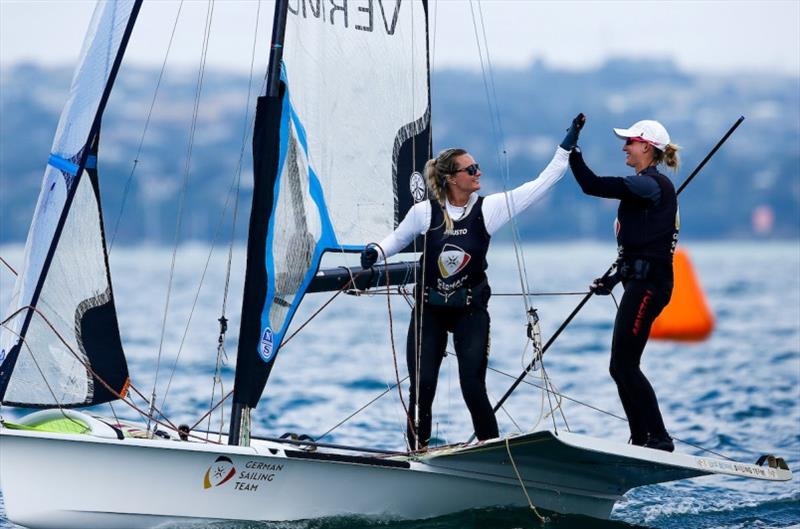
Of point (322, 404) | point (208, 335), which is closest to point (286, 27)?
point (322, 404)

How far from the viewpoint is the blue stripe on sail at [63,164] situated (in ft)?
21.2

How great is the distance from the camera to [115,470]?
5.94 meters

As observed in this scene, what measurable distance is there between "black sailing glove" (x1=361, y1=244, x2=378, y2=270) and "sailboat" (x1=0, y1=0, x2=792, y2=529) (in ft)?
0.59

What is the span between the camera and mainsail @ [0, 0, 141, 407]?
6418 mm

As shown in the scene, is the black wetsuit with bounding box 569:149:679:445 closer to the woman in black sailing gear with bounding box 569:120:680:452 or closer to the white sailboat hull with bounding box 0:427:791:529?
the woman in black sailing gear with bounding box 569:120:680:452

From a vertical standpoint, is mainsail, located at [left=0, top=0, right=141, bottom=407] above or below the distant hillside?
below

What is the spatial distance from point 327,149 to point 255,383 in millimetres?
1371

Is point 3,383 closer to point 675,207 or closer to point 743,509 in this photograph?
point 675,207

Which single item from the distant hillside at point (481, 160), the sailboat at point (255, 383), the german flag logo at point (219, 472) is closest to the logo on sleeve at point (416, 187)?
the sailboat at point (255, 383)

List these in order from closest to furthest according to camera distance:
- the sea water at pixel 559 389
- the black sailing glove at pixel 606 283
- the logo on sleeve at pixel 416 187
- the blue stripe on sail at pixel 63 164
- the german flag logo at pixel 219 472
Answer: the german flag logo at pixel 219 472
the blue stripe on sail at pixel 63 164
the black sailing glove at pixel 606 283
the logo on sleeve at pixel 416 187
the sea water at pixel 559 389

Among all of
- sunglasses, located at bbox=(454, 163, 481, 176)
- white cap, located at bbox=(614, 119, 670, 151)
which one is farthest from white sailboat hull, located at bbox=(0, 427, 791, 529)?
white cap, located at bbox=(614, 119, 670, 151)

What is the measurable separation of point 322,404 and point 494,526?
6.98 m

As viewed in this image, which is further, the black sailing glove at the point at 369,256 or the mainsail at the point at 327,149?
the black sailing glove at the point at 369,256

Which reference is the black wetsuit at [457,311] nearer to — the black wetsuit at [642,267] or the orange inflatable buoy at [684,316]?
the black wetsuit at [642,267]
